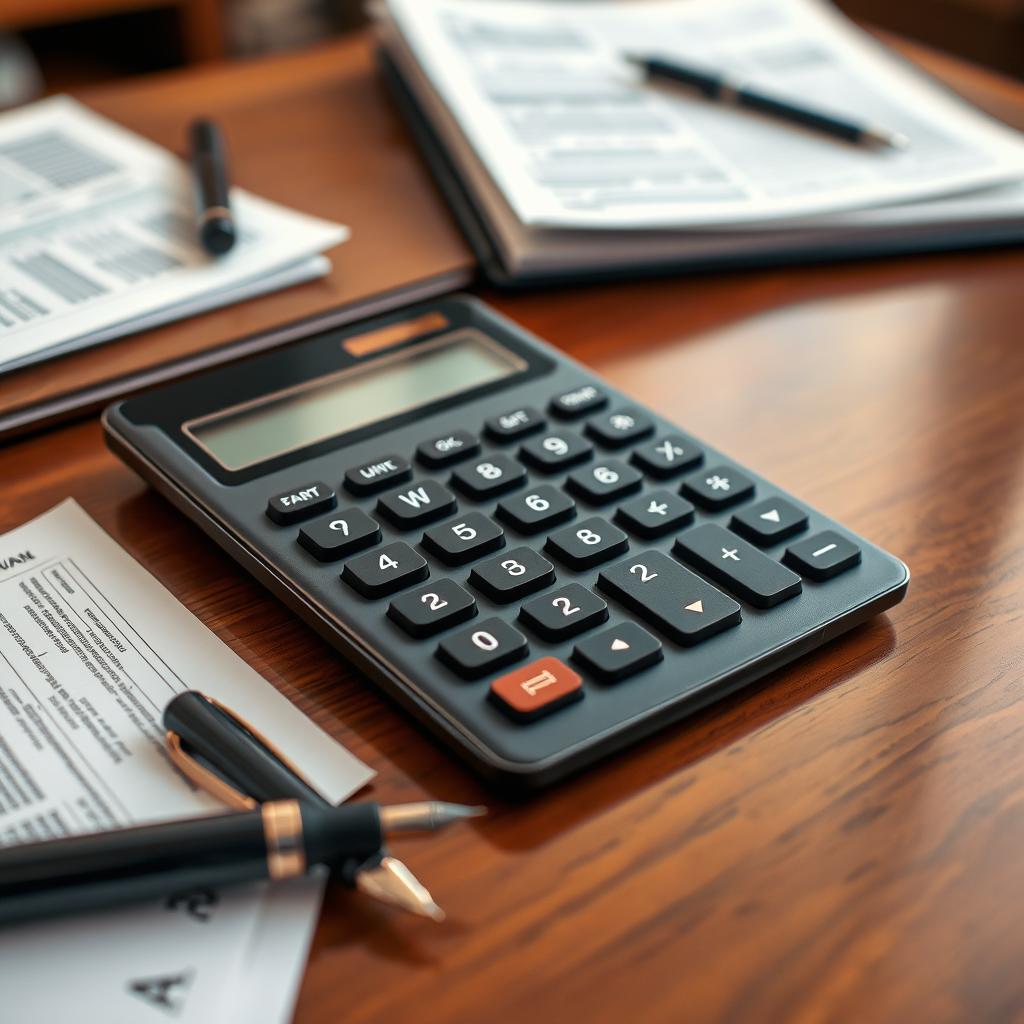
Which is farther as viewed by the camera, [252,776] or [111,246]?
[111,246]

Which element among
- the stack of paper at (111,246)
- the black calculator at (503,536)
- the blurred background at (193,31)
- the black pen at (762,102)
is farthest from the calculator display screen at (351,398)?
the blurred background at (193,31)

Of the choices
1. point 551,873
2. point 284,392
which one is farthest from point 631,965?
point 284,392

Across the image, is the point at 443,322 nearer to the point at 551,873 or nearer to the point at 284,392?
the point at 284,392

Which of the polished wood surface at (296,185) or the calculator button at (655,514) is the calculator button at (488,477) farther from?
the polished wood surface at (296,185)

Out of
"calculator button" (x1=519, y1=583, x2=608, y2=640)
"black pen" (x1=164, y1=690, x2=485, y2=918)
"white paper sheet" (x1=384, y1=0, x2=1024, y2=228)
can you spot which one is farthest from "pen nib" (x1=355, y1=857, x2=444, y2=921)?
"white paper sheet" (x1=384, y1=0, x2=1024, y2=228)

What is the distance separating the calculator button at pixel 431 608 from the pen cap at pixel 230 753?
0.06m

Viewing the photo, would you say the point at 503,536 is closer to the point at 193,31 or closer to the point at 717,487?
the point at 717,487

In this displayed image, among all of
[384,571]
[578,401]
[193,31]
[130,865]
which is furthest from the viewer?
[193,31]

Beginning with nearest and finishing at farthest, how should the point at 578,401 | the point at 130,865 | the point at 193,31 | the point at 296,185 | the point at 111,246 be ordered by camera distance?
the point at 130,865 < the point at 578,401 < the point at 111,246 < the point at 296,185 < the point at 193,31

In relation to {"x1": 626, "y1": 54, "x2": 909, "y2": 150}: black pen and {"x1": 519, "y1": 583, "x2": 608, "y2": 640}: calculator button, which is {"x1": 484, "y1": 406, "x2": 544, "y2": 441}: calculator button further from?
{"x1": 626, "y1": 54, "x2": 909, "y2": 150}: black pen

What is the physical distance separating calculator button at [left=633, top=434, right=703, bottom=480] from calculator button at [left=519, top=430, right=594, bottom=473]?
0.02 meters

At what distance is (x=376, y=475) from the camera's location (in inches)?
18.5

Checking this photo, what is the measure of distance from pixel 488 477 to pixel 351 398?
97 mm

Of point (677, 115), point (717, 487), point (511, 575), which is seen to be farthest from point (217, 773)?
point (677, 115)
